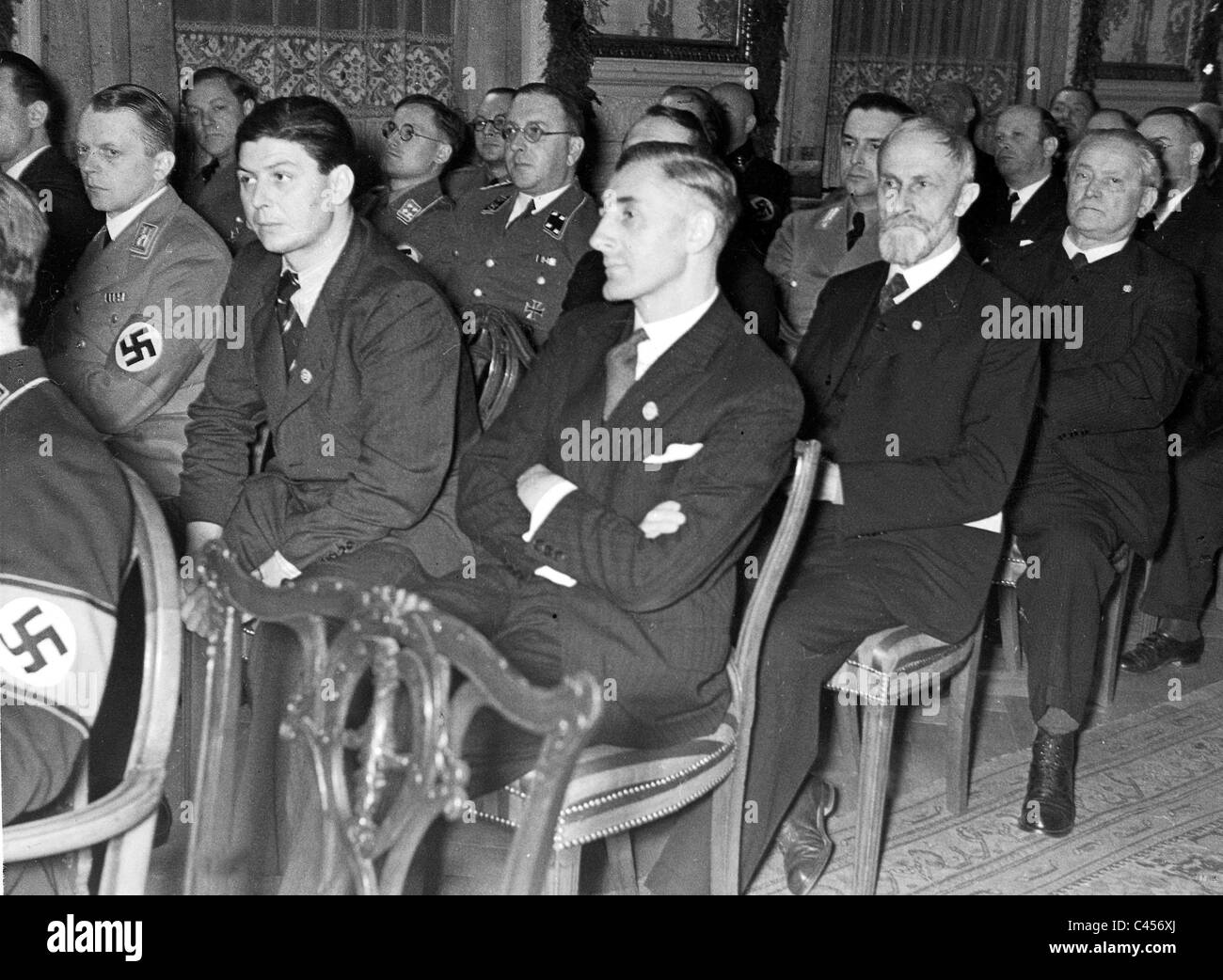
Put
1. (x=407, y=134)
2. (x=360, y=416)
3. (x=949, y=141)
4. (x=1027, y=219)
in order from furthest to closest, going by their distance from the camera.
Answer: (x=1027, y=219)
(x=407, y=134)
(x=949, y=141)
(x=360, y=416)

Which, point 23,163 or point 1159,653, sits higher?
point 23,163

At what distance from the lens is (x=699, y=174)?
7.04 feet

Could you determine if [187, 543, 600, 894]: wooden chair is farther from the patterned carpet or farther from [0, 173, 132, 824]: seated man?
the patterned carpet

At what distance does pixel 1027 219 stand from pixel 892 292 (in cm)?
258

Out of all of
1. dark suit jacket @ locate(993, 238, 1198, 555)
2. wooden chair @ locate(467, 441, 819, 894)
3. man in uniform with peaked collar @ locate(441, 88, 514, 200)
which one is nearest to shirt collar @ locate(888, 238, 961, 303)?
dark suit jacket @ locate(993, 238, 1198, 555)

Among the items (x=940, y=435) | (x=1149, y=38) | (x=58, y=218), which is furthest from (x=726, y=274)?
(x=1149, y=38)

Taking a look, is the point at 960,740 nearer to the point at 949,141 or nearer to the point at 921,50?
the point at 949,141

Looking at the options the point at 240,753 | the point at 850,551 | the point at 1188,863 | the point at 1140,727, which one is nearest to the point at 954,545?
the point at 850,551

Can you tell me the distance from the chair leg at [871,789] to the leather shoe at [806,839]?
0.09 metres

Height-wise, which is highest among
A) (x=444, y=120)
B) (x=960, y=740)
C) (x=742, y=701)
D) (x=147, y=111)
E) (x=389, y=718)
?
(x=444, y=120)

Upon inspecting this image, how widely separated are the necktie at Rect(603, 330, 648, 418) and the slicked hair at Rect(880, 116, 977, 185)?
888 mm

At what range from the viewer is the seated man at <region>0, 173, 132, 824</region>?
5.32 feet

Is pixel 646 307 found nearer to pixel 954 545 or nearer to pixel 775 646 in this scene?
pixel 775 646

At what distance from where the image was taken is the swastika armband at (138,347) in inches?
115
